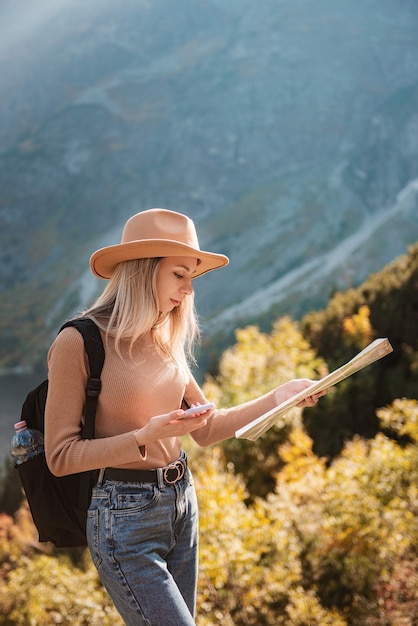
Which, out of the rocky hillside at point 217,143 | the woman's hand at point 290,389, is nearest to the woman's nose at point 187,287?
the woman's hand at point 290,389

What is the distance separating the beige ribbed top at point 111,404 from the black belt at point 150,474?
0.03m

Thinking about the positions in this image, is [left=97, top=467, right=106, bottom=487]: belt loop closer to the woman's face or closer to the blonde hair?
the blonde hair

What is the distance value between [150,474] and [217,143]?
135 m

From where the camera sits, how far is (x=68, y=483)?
7.02 feet

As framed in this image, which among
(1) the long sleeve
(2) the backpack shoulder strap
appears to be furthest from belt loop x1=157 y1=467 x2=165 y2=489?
(2) the backpack shoulder strap

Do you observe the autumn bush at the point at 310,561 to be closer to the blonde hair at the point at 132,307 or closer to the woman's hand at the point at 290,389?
the woman's hand at the point at 290,389

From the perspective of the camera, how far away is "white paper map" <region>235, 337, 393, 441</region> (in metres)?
1.97

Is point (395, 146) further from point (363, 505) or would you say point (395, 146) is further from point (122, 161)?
point (363, 505)

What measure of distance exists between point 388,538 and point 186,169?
126m

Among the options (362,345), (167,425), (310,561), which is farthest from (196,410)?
(362,345)

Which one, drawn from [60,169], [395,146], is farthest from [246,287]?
[60,169]

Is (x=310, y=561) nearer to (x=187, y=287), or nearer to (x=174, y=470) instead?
(x=174, y=470)

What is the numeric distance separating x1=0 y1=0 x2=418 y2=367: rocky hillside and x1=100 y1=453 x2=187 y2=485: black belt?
85906 millimetres

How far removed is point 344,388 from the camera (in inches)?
871
